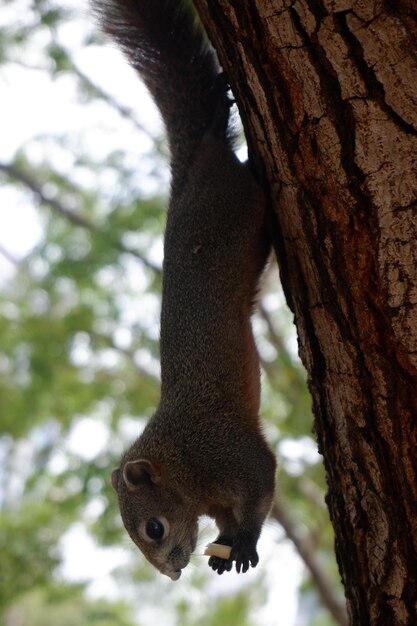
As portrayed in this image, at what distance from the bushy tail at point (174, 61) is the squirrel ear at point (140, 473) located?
53.1 inches

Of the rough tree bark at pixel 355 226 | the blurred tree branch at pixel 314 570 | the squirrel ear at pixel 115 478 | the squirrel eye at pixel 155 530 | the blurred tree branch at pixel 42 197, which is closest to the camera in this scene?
the rough tree bark at pixel 355 226

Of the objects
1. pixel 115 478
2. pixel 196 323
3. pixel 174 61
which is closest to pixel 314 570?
pixel 115 478

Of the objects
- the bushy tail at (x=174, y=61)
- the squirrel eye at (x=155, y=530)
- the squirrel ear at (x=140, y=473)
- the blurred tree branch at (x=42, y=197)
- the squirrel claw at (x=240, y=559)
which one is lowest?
the squirrel claw at (x=240, y=559)

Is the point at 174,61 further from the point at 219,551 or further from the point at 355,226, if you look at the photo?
the point at 219,551

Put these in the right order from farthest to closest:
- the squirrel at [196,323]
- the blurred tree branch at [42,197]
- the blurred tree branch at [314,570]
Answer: the blurred tree branch at [42,197] → the blurred tree branch at [314,570] → the squirrel at [196,323]

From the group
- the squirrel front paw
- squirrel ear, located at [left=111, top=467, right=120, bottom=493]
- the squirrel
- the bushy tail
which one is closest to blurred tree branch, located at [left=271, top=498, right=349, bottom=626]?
squirrel ear, located at [left=111, top=467, right=120, bottom=493]

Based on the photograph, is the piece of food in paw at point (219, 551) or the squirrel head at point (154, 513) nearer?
the piece of food in paw at point (219, 551)

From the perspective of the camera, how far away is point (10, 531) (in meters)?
5.26

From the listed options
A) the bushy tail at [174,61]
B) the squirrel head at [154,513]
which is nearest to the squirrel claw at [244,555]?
the squirrel head at [154,513]

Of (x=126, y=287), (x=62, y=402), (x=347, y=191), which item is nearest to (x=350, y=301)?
(x=347, y=191)

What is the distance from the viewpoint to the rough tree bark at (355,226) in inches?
72.0

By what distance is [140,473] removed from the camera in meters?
3.35

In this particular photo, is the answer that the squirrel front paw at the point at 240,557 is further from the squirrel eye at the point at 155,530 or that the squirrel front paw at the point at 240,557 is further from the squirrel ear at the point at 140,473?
the squirrel ear at the point at 140,473

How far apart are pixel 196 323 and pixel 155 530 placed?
93 cm
